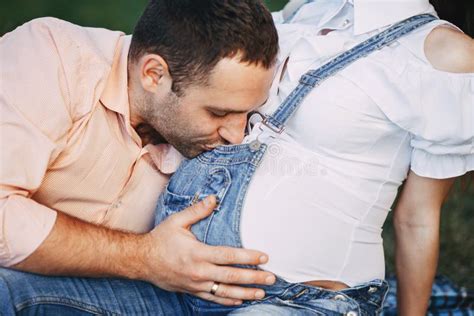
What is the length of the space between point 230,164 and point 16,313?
64cm

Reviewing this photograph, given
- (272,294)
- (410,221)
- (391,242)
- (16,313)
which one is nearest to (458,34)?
(410,221)

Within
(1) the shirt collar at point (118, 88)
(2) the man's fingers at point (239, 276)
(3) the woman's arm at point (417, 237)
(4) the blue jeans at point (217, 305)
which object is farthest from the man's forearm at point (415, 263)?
(1) the shirt collar at point (118, 88)

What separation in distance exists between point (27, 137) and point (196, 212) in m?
0.45

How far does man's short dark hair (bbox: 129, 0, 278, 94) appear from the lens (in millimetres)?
1940

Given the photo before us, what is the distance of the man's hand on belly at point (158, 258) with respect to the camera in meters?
1.89

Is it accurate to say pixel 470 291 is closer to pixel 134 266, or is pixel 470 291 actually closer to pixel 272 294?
pixel 272 294

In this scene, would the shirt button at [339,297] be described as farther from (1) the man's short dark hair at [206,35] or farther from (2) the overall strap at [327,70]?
(1) the man's short dark hair at [206,35]

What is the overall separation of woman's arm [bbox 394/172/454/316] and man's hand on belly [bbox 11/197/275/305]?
1.46 feet

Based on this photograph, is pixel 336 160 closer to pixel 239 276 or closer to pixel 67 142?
pixel 239 276

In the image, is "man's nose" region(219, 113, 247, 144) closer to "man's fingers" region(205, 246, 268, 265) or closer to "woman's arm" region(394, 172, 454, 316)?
"man's fingers" region(205, 246, 268, 265)

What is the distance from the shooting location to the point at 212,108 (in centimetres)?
199

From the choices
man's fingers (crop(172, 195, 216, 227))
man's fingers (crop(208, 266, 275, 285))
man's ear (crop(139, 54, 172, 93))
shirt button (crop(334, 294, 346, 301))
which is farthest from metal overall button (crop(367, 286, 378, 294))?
man's ear (crop(139, 54, 172, 93))

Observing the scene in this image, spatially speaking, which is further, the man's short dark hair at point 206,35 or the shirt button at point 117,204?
the shirt button at point 117,204

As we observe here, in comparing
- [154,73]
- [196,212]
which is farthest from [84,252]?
[154,73]
